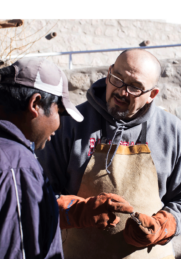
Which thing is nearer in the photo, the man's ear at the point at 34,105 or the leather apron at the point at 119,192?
the man's ear at the point at 34,105

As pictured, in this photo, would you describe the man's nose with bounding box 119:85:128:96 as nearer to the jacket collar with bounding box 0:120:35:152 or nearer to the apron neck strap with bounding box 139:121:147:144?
the apron neck strap with bounding box 139:121:147:144

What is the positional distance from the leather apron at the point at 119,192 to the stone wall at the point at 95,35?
3.88 m

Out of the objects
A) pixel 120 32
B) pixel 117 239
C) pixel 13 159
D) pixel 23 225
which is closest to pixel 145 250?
pixel 117 239

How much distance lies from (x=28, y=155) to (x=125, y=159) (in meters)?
0.94

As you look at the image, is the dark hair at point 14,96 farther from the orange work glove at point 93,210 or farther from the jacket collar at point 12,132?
the orange work glove at point 93,210

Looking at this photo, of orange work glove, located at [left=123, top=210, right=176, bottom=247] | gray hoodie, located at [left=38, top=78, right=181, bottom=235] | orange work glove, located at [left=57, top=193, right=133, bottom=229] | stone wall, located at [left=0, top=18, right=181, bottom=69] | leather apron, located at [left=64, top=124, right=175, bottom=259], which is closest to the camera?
orange work glove, located at [left=57, top=193, right=133, bottom=229]

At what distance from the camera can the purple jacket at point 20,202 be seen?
0.97m

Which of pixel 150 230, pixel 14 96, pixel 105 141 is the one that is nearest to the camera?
pixel 14 96

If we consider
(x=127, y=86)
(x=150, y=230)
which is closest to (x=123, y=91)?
(x=127, y=86)

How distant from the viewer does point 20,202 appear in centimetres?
102

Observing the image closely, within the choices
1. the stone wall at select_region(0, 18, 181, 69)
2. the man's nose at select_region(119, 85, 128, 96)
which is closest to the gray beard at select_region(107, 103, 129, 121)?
the man's nose at select_region(119, 85, 128, 96)

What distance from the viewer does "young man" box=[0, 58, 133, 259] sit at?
98 centimetres

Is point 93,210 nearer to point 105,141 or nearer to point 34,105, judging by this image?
point 105,141

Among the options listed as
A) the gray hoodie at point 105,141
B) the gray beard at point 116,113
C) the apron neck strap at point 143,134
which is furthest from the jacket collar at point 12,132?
the apron neck strap at point 143,134
